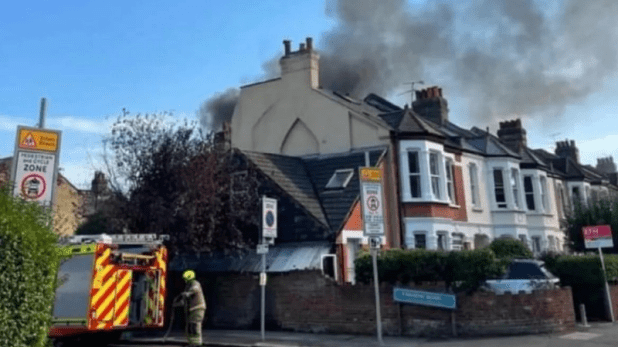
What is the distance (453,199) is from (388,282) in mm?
10267

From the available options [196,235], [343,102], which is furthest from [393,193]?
[196,235]

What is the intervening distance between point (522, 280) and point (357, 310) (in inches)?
175

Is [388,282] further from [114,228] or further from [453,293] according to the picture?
[114,228]

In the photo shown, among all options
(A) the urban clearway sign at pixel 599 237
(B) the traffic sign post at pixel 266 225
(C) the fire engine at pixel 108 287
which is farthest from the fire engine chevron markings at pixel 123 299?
(A) the urban clearway sign at pixel 599 237

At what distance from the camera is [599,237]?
17.1 meters

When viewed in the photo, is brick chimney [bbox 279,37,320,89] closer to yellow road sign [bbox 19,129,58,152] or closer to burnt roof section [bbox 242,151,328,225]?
burnt roof section [bbox 242,151,328,225]

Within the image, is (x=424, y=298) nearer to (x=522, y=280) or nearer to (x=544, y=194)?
(x=522, y=280)

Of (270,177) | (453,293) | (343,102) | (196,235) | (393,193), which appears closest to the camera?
(453,293)

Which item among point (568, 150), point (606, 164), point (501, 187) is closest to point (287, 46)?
point (501, 187)

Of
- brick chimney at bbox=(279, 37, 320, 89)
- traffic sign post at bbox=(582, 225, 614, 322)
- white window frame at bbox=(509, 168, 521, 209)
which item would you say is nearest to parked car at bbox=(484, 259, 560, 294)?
traffic sign post at bbox=(582, 225, 614, 322)

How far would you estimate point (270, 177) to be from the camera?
19812 millimetres

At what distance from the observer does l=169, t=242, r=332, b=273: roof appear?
17.2 metres

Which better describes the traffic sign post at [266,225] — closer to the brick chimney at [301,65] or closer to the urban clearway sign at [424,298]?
the urban clearway sign at [424,298]

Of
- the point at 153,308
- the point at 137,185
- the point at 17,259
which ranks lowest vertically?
the point at 153,308
